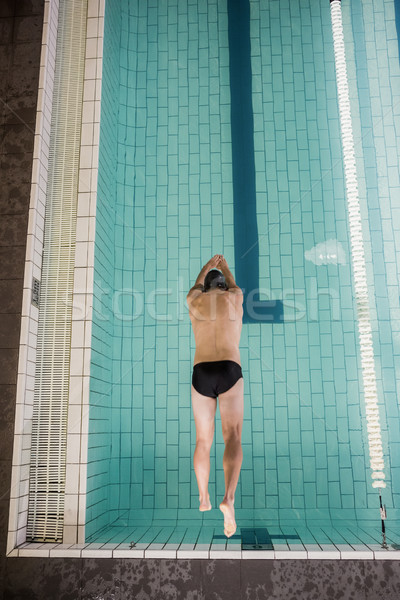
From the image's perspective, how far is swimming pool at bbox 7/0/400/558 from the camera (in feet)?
14.5

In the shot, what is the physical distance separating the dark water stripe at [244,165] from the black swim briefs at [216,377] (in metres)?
1.63

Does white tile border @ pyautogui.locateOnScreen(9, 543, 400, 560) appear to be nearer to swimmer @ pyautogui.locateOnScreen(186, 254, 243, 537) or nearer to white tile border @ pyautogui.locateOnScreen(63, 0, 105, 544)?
white tile border @ pyautogui.locateOnScreen(63, 0, 105, 544)

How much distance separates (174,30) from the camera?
5.62 metres

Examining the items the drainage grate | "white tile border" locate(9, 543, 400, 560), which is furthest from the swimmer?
the drainage grate

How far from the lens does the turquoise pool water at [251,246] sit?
177 inches

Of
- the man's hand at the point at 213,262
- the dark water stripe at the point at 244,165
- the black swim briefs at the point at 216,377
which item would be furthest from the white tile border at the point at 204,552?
the dark water stripe at the point at 244,165

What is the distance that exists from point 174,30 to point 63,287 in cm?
365

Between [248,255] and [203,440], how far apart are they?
92.0 inches

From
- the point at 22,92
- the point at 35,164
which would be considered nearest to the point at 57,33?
the point at 22,92

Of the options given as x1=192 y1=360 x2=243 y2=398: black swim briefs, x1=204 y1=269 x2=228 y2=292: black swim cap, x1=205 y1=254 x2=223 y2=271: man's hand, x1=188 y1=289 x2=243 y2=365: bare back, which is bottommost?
x1=192 y1=360 x2=243 y2=398: black swim briefs

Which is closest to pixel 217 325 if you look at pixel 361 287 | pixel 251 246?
pixel 361 287

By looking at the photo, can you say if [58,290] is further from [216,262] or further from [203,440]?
[203,440]

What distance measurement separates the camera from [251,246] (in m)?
5.02

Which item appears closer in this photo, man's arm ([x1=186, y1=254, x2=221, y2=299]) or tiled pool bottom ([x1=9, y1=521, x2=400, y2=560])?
tiled pool bottom ([x1=9, y1=521, x2=400, y2=560])
